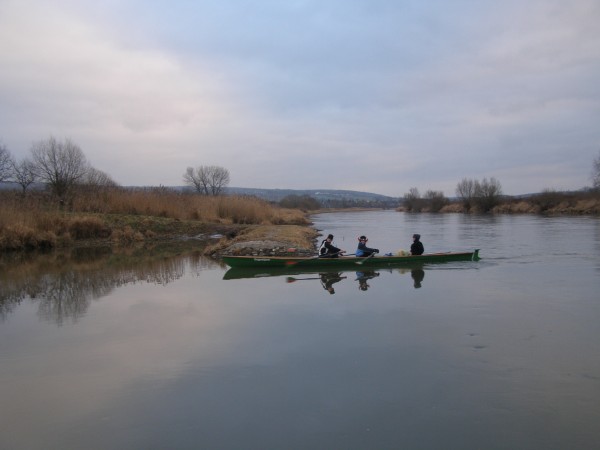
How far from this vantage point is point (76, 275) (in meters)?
14.6

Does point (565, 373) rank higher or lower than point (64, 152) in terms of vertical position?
lower

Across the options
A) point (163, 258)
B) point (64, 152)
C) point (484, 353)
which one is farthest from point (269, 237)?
Answer: point (64, 152)

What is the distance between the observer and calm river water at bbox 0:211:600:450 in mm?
4746

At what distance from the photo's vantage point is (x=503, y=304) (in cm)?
970

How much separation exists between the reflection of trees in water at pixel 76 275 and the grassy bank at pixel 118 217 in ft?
7.05

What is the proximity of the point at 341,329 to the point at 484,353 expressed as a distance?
7.87 ft

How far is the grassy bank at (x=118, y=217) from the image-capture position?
21.6 m

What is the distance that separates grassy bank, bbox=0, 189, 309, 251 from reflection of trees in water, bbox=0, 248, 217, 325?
2150 mm

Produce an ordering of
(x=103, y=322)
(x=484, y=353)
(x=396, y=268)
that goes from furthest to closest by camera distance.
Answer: (x=396, y=268) < (x=103, y=322) < (x=484, y=353)

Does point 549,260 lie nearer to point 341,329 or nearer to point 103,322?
point 341,329

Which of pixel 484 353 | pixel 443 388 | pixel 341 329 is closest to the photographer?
pixel 443 388

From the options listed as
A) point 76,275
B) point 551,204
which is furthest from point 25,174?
point 551,204

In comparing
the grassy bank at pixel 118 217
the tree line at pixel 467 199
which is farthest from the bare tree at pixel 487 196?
the grassy bank at pixel 118 217

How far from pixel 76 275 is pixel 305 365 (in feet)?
35.8
